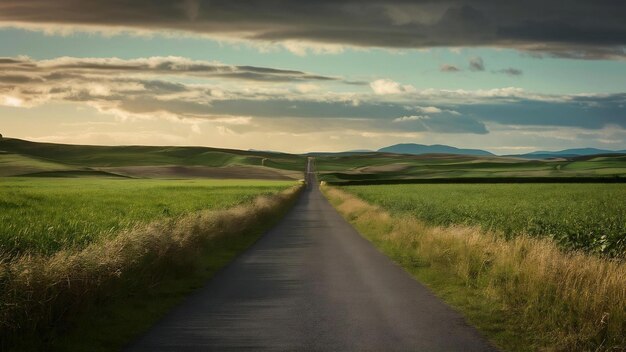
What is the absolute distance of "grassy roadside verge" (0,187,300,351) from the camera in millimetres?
9750

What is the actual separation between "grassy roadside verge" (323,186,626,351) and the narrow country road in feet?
1.99

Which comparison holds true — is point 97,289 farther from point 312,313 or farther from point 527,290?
point 527,290

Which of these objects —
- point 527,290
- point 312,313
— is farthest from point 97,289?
point 527,290

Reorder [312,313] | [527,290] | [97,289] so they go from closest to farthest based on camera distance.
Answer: [97,289]
[312,313]
[527,290]

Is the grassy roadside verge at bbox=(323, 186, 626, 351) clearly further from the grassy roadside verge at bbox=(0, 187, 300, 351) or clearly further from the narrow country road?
Answer: the grassy roadside verge at bbox=(0, 187, 300, 351)

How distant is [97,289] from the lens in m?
12.1

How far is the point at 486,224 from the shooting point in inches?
1028

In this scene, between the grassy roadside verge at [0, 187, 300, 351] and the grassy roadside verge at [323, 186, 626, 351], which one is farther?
the grassy roadside verge at [323, 186, 626, 351]

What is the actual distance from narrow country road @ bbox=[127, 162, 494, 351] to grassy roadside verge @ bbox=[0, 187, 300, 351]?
2.07 ft

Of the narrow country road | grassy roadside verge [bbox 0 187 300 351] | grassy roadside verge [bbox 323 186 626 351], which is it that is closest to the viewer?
grassy roadside verge [bbox 0 187 300 351]

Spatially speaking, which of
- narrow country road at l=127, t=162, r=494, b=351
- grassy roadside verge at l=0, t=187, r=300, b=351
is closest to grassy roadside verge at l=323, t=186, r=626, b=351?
narrow country road at l=127, t=162, r=494, b=351

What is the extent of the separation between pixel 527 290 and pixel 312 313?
4108 millimetres

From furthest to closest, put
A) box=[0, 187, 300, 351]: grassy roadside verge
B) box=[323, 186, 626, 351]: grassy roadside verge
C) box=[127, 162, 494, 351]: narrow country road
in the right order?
box=[323, 186, 626, 351]: grassy roadside verge, box=[127, 162, 494, 351]: narrow country road, box=[0, 187, 300, 351]: grassy roadside verge

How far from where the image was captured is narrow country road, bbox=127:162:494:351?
1005 centimetres
